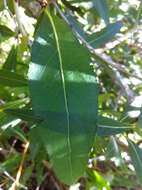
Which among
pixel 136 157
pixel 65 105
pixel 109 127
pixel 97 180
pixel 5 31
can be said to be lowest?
pixel 97 180

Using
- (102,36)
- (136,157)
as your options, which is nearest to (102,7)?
(102,36)

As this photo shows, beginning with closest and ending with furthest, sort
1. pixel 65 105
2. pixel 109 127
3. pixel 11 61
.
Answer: pixel 65 105, pixel 109 127, pixel 11 61

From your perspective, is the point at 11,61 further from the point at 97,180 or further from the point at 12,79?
the point at 97,180

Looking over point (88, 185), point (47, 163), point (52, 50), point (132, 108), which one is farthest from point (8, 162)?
point (52, 50)

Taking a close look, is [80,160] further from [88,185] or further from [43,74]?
[88,185]

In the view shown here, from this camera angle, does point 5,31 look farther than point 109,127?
Yes

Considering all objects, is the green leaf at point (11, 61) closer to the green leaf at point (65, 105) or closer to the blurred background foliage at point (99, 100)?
the blurred background foliage at point (99, 100)
